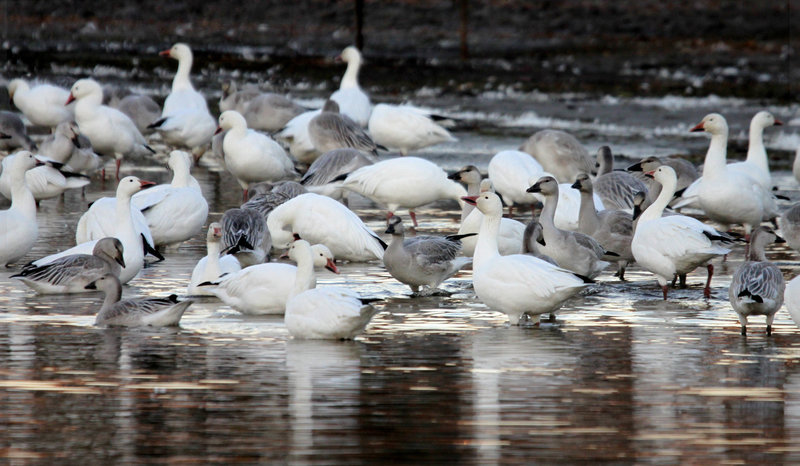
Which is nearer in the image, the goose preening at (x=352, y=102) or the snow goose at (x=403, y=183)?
the snow goose at (x=403, y=183)

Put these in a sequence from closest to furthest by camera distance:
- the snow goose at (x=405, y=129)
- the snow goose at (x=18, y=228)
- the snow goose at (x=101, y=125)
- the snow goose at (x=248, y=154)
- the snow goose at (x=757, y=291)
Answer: the snow goose at (x=757, y=291), the snow goose at (x=18, y=228), the snow goose at (x=248, y=154), the snow goose at (x=101, y=125), the snow goose at (x=405, y=129)

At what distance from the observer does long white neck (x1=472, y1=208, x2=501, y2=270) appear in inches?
370

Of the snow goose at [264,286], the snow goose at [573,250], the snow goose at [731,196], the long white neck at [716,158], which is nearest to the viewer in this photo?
the snow goose at [264,286]

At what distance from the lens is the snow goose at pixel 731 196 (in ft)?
41.5

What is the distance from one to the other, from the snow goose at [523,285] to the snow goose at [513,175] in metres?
5.00

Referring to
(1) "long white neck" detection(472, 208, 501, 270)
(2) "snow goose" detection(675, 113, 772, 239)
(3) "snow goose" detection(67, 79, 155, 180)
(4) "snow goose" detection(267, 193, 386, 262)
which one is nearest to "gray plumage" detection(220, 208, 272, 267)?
(4) "snow goose" detection(267, 193, 386, 262)

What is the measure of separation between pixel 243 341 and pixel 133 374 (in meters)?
1.16

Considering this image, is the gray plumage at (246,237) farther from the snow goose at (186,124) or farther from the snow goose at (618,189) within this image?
the snow goose at (186,124)

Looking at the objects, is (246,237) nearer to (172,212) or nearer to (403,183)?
(172,212)

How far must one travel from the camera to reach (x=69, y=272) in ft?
32.6

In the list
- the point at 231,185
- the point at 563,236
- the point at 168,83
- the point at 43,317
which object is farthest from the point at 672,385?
A: the point at 168,83

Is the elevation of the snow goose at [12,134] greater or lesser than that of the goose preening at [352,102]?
lesser

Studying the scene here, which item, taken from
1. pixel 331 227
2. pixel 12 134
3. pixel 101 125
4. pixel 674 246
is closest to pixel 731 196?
pixel 674 246

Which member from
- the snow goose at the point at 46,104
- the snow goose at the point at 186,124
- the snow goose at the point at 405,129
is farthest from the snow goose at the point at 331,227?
the snow goose at the point at 46,104
